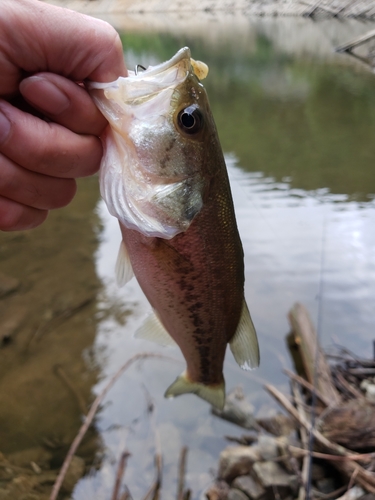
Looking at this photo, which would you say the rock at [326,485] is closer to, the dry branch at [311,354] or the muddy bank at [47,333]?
the dry branch at [311,354]

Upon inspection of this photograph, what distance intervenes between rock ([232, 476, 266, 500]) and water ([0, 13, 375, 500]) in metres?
0.33

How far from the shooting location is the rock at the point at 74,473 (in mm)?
3087

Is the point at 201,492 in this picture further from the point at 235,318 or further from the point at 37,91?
the point at 37,91

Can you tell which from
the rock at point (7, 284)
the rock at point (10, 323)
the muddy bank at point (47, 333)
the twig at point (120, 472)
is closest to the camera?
the twig at point (120, 472)

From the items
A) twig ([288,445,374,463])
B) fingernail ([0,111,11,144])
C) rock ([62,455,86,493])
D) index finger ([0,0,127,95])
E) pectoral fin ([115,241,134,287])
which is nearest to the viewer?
index finger ([0,0,127,95])

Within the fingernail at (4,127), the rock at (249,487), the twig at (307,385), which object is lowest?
the rock at (249,487)

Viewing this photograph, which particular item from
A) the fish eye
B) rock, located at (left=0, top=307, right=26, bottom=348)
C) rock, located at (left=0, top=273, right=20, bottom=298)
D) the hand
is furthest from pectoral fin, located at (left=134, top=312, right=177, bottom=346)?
rock, located at (left=0, top=273, right=20, bottom=298)

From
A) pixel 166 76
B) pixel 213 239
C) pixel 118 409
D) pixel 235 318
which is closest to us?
pixel 166 76

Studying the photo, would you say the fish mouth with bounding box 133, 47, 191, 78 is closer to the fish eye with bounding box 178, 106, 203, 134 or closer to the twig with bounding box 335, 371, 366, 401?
the fish eye with bounding box 178, 106, 203, 134

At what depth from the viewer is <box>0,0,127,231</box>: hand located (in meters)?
1.18

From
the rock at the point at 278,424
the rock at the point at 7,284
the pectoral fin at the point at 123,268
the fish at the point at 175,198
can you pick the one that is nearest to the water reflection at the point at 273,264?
the rock at the point at 278,424

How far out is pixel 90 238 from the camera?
A: 6266 millimetres

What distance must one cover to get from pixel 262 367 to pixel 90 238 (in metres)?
3.53

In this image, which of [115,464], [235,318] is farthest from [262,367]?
[235,318]
